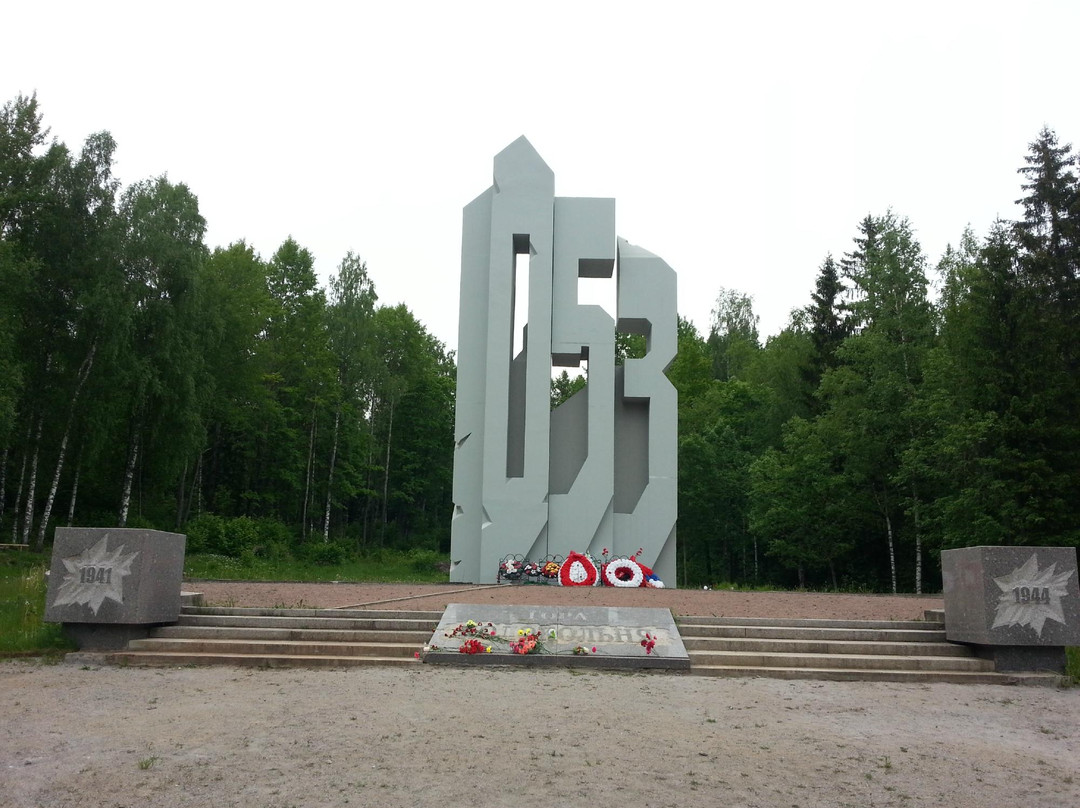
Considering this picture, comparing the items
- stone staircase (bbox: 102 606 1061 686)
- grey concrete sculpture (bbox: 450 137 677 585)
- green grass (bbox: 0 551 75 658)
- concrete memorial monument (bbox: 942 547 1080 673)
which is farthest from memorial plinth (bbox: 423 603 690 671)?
grey concrete sculpture (bbox: 450 137 677 585)

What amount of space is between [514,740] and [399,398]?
31.1m

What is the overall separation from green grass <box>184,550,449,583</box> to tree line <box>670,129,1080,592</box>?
9.55 metres

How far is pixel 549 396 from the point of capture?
17234mm

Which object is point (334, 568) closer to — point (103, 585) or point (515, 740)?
point (103, 585)

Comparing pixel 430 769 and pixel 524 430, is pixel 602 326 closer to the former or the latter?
pixel 524 430

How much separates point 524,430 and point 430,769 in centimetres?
1290

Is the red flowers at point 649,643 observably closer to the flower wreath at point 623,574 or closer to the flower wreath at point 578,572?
the flower wreath at point 578,572

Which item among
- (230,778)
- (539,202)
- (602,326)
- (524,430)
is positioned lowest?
(230,778)

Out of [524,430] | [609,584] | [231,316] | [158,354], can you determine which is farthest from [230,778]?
[231,316]

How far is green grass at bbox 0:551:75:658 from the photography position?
28.1 feet

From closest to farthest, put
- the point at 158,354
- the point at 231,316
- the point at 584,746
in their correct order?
the point at 584,746 → the point at 158,354 → the point at 231,316

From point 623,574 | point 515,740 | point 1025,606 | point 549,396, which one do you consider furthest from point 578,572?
point 515,740

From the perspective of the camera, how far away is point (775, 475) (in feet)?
85.1

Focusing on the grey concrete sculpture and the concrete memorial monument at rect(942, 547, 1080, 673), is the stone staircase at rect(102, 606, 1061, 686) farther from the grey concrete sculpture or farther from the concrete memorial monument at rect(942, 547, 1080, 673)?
the grey concrete sculpture
